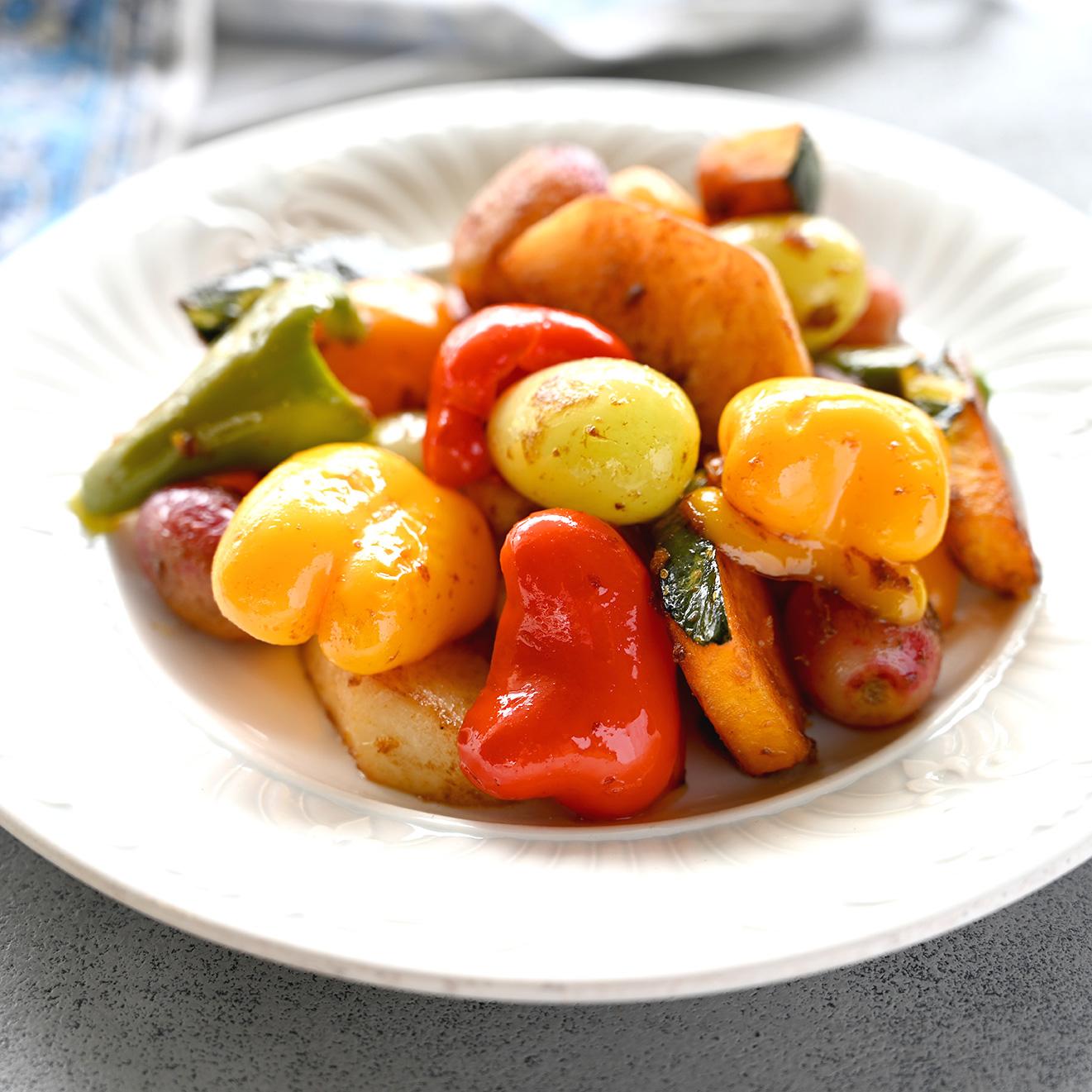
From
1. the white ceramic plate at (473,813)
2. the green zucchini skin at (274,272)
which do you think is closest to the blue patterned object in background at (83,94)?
the white ceramic plate at (473,813)

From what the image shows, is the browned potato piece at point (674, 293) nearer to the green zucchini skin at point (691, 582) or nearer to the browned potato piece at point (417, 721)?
the green zucchini skin at point (691, 582)

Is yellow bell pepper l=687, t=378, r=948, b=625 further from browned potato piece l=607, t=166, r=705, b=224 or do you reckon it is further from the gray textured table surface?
browned potato piece l=607, t=166, r=705, b=224

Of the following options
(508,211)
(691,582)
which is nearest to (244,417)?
(508,211)

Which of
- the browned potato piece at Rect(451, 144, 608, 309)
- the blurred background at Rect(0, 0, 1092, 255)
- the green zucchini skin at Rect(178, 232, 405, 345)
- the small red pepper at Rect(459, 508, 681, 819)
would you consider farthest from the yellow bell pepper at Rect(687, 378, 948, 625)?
the blurred background at Rect(0, 0, 1092, 255)

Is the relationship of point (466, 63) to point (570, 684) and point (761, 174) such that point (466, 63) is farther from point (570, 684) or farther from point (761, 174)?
point (570, 684)

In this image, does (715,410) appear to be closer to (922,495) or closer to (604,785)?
(922,495)

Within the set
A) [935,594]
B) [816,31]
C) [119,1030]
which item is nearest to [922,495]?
[935,594]

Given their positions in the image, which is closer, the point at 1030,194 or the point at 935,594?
the point at 935,594
